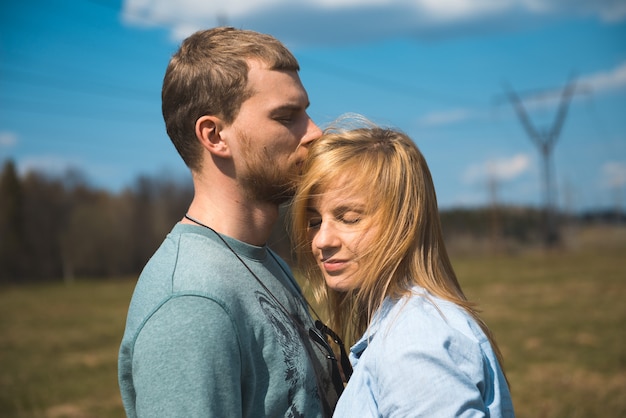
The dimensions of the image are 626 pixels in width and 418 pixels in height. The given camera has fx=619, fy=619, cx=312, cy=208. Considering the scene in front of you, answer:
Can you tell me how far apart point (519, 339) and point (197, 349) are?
39.2ft

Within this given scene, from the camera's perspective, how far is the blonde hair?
2.14 m

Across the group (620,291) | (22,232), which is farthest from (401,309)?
(22,232)

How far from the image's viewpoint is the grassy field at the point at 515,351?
330 inches

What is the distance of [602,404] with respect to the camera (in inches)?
308

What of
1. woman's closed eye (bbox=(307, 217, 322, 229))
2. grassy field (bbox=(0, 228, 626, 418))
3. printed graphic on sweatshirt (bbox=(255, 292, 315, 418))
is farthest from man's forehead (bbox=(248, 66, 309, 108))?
grassy field (bbox=(0, 228, 626, 418))

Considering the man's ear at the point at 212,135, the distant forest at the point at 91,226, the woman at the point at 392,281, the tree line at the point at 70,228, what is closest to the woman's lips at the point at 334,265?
the woman at the point at 392,281

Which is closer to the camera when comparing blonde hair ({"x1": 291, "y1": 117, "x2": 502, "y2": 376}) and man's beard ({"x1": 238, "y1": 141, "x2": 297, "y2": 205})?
blonde hair ({"x1": 291, "y1": 117, "x2": 502, "y2": 376})

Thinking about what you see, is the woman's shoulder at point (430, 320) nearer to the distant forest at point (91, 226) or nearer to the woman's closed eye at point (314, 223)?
the woman's closed eye at point (314, 223)

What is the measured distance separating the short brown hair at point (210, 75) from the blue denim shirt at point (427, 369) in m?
0.97

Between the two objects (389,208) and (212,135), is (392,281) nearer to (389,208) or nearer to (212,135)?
(389,208)

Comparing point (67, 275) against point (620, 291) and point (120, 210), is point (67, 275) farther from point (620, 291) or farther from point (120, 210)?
point (620, 291)

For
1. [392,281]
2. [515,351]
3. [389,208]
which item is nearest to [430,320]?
[392,281]

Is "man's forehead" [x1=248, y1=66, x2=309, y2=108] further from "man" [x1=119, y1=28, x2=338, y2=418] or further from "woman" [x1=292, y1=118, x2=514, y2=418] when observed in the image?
"woman" [x1=292, y1=118, x2=514, y2=418]

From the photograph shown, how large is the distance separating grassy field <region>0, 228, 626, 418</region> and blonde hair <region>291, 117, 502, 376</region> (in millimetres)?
779
